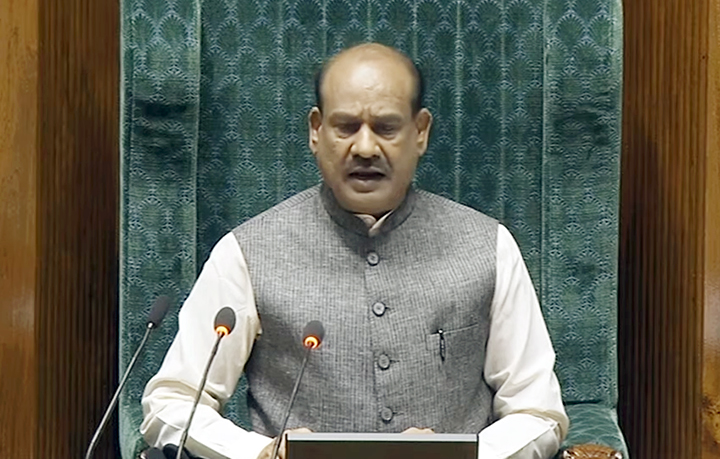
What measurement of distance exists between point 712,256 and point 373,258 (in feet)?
2.21

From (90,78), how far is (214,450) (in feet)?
3.34

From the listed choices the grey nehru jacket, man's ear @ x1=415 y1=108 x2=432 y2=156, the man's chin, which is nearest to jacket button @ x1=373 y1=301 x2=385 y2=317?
the grey nehru jacket

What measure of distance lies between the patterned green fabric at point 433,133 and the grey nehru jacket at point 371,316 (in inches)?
13.3

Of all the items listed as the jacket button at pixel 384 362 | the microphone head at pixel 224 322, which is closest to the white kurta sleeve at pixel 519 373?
the jacket button at pixel 384 362

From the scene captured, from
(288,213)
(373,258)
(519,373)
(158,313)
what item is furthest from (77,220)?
(519,373)

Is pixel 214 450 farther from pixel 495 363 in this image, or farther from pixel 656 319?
pixel 656 319

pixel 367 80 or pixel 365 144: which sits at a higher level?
pixel 367 80

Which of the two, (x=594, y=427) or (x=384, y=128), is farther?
(x=594, y=427)

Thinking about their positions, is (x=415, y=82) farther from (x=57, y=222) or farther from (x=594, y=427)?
(x=57, y=222)

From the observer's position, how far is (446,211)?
215 cm

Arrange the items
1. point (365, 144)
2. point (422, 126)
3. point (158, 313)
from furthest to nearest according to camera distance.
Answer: point (422, 126) < point (365, 144) < point (158, 313)

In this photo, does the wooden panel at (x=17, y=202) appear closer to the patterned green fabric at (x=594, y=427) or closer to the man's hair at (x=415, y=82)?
the man's hair at (x=415, y=82)

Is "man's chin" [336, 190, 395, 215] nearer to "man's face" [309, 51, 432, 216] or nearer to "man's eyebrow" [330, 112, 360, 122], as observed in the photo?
"man's face" [309, 51, 432, 216]

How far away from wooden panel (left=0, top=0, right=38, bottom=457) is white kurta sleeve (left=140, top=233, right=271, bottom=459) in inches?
18.6
